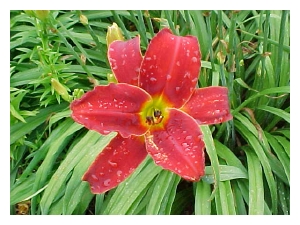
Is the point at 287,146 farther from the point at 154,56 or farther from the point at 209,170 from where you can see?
the point at 154,56

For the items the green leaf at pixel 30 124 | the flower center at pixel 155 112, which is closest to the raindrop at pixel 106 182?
the flower center at pixel 155 112

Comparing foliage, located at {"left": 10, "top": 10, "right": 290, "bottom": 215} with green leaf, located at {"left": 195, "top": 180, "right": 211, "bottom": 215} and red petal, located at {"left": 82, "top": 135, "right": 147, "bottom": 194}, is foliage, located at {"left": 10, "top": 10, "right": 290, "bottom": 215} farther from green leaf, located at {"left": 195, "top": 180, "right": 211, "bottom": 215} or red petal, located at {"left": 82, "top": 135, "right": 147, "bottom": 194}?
red petal, located at {"left": 82, "top": 135, "right": 147, "bottom": 194}

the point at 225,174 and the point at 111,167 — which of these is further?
the point at 225,174

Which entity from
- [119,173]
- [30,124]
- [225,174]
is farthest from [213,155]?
[30,124]

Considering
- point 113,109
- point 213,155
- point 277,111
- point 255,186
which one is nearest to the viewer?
point 113,109

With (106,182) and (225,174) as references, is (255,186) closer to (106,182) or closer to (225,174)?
(225,174)

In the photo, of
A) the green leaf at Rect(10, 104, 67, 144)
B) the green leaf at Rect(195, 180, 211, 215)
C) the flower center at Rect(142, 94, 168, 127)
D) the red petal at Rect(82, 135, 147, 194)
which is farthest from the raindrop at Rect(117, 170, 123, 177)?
the green leaf at Rect(10, 104, 67, 144)
